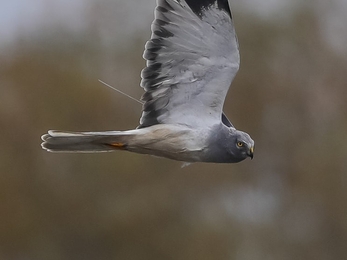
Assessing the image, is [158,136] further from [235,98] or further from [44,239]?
[235,98]

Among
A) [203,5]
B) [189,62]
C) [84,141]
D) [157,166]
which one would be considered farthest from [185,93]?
[157,166]

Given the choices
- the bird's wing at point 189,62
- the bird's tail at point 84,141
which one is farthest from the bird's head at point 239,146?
the bird's tail at point 84,141

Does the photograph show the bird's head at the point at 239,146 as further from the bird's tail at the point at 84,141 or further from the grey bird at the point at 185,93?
the bird's tail at the point at 84,141

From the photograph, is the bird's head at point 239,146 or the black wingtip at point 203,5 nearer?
the black wingtip at point 203,5

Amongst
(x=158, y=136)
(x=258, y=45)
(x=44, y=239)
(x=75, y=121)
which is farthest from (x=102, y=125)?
(x=158, y=136)

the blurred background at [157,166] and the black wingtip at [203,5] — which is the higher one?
the black wingtip at [203,5]

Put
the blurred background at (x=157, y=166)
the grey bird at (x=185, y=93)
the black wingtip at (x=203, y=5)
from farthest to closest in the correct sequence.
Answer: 1. the blurred background at (x=157, y=166)
2. the grey bird at (x=185, y=93)
3. the black wingtip at (x=203, y=5)

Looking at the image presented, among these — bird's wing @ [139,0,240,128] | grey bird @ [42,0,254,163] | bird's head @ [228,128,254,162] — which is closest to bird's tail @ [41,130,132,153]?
grey bird @ [42,0,254,163]

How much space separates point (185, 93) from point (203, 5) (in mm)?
728

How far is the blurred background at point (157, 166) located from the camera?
68.4 ft

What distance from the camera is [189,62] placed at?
8.99 metres

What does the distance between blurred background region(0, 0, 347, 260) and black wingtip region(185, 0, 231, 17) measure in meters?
11.6

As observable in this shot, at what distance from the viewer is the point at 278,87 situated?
82.5 feet

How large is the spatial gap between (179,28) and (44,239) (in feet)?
41.5
